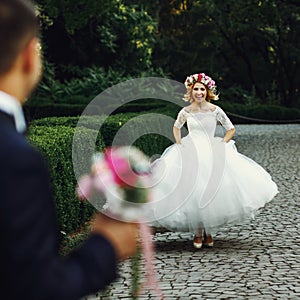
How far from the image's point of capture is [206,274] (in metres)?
6.99

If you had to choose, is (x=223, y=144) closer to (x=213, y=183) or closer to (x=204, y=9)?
(x=213, y=183)

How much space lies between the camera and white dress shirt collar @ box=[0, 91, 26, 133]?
175 cm

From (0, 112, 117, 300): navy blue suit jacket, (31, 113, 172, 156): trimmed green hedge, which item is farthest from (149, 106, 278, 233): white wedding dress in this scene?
(0, 112, 117, 300): navy blue suit jacket

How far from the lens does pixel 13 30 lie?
1.71m

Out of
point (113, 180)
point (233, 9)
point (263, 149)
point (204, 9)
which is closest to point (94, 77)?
point (233, 9)

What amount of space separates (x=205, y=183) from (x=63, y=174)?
167cm

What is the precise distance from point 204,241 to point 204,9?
3117 cm

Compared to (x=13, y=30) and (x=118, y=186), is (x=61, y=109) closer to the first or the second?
(x=118, y=186)

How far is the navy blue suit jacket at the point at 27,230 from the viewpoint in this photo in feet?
5.20

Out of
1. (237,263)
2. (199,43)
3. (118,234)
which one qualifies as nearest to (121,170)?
(118,234)

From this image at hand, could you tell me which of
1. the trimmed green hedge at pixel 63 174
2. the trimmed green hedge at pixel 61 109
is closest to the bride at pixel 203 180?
the trimmed green hedge at pixel 63 174

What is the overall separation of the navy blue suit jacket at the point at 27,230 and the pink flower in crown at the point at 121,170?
408mm

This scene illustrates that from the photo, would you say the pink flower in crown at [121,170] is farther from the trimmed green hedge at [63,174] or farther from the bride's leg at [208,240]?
the bride's leg at [208,240]

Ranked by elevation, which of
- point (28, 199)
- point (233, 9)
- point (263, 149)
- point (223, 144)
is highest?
point (233, 9)
